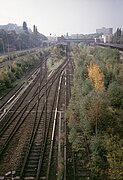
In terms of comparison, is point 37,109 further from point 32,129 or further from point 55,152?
point 55,152

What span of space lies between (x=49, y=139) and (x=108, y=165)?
6.34 m

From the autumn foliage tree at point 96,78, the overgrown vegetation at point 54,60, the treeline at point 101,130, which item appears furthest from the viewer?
the overgrown vegetation at point 54,60

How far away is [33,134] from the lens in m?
23.2

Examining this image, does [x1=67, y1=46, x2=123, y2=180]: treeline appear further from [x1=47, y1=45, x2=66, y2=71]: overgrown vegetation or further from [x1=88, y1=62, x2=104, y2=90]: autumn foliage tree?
[x1=47, y1=45, x2=66, y2=71]: overgrown vegetation

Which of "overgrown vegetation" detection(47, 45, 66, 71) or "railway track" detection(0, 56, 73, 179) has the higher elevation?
"overgrown vegetation" detection(47, 45, 66, 71)

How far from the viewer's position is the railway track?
58.6 feet

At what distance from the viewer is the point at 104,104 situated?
22797mm

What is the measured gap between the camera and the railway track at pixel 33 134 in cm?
1787

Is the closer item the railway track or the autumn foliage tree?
the railway track

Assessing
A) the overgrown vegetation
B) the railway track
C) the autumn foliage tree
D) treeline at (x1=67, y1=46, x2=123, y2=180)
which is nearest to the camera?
treeline at (x1=67, y1=46, x2=123, y2=180)

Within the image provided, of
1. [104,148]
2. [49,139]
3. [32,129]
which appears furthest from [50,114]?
[104,148]

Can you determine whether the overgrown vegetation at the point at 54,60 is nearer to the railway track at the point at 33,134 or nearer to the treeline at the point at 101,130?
the railway track at the point at 33,134

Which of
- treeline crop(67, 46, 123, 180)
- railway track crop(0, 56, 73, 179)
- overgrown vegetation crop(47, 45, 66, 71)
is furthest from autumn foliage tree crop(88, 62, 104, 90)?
overgrown vegetation crop(47, 45, 66, 71)

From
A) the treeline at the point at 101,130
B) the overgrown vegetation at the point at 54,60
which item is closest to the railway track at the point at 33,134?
the treeline at the point at 101,130
